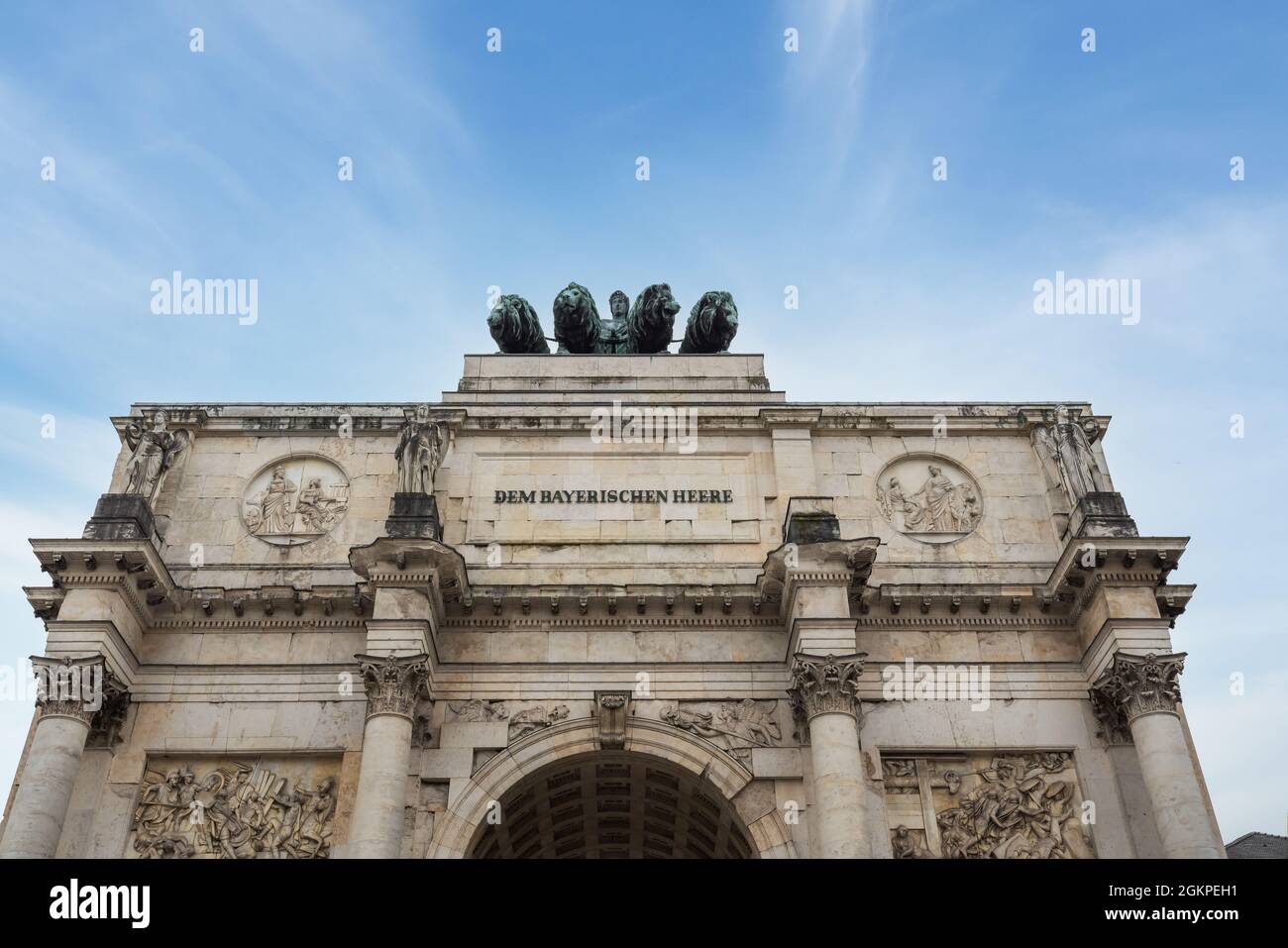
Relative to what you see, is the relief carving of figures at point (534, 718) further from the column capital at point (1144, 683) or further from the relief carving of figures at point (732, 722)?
the column capital at point (1144, 683)

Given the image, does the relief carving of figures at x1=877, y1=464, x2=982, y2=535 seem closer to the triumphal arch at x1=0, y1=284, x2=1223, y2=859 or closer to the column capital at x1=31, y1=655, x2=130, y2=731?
the triumphal arch at x1=0, y1=284, x2=1223, y2=859

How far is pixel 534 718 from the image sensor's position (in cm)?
1947

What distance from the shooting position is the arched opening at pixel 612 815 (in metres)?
19.4

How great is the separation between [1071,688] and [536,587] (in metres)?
9.52

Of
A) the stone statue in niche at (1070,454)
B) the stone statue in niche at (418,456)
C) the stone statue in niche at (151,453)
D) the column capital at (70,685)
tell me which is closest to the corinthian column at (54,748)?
the column capital at (70,685)

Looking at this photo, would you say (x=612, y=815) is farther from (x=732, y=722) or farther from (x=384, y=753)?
(x=384, y=753)

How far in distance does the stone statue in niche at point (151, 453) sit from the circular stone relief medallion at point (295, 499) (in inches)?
61.3

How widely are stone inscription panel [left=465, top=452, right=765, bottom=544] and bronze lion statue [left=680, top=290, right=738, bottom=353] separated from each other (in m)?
4.49

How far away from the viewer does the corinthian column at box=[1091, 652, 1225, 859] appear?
16891 millimetres

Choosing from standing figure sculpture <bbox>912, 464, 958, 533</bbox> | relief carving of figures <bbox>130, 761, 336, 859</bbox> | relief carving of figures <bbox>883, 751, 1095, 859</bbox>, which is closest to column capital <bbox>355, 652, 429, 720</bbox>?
relief carving of figures <bbox>130, 761, 336, 859</bbox>

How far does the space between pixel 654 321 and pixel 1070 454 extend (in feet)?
32.1

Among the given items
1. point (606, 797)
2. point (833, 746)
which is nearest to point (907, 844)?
point (833, 746)
